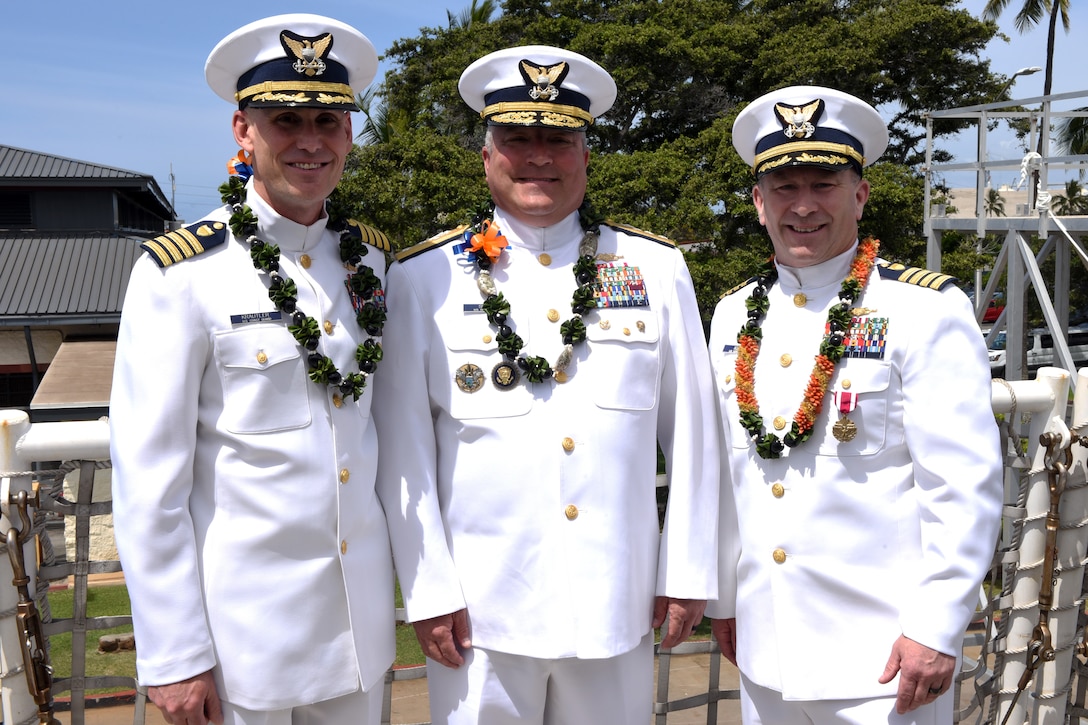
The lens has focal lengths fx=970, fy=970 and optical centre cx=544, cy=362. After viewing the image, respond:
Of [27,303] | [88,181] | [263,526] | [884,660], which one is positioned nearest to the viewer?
[263,526]

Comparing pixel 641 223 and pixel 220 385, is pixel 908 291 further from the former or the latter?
pixel 641 223

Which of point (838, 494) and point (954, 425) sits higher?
point (954, 425)

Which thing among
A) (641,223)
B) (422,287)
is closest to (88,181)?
(641,223)

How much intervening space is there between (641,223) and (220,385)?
363 inches

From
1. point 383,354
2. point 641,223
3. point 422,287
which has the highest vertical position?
point 641,223

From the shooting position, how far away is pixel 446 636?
94.5 inches

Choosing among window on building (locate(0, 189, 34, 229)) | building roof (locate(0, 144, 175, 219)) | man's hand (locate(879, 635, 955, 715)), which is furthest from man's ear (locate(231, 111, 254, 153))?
window on building (locate(0, 189, 34, 229))

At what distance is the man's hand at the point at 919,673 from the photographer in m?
2.31

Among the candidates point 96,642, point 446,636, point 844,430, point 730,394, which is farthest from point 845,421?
point 96,642

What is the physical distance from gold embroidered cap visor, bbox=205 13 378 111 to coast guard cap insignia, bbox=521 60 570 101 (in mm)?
482

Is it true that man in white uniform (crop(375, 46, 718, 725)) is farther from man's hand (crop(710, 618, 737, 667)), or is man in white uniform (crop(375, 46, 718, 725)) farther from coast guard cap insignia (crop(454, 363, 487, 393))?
man's hand (crop(710, 618, 737, 667))

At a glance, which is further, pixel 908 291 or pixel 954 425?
pixel 908 291

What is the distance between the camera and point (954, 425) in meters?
2.31

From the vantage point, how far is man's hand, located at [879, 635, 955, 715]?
2311 mm
